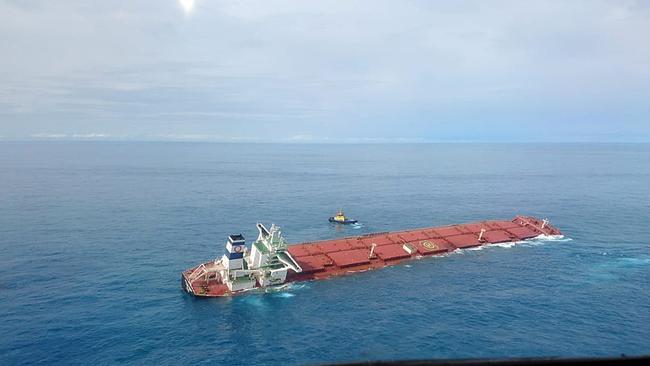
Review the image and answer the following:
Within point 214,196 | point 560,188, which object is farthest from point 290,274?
point 560,188

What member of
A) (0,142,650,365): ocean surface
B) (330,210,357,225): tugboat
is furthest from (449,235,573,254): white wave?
(330,210,357,225): tugboat

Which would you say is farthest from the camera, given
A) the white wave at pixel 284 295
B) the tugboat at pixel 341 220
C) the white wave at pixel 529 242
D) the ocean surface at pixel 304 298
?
the tugboat at pixel 341 220

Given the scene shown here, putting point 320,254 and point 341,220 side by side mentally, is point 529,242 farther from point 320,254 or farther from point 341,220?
point 320,254

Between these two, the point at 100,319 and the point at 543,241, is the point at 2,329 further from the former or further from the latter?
the point at 543,241

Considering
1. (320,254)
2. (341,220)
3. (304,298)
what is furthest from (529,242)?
(304,298)

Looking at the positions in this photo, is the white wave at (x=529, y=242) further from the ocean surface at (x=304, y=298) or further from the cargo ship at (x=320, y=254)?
the ocean surface at (x=304, y=298)

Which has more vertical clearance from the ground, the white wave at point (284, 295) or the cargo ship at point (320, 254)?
the cargo ship at point (320, 254)

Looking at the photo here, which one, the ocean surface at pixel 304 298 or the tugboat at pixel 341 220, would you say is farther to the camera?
the tugboat at pixel 341 220

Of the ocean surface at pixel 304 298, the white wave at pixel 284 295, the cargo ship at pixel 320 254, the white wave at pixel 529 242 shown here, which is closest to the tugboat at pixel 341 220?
the ocean surface at pixel 304 298

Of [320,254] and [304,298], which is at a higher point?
[320,254]
